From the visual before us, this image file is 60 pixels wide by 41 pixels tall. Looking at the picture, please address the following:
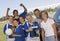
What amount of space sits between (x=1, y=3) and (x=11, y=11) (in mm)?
598

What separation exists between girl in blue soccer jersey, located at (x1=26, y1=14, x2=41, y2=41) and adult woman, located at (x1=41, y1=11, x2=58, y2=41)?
0.22 metres

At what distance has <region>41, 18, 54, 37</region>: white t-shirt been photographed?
5.00 meters

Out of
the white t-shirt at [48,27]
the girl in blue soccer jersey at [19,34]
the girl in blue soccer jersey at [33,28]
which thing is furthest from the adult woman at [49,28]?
the girl in blue soccer jersey at [19,34]

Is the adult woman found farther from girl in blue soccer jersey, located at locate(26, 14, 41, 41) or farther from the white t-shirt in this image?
girl in blue soccer jersey, located at locate(26, 14, 41, 41)

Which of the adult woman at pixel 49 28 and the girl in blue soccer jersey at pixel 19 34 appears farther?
the girl in blue soccer jersey at pixel 19 34

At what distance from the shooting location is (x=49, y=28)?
16.6ft

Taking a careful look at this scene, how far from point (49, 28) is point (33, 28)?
1.41 ft

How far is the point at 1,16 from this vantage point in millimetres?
6145

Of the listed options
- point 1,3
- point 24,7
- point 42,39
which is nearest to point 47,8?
point 24,7

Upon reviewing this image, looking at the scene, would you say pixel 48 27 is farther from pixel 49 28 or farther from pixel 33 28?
pixel 33 28

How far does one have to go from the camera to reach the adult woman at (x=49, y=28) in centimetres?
499

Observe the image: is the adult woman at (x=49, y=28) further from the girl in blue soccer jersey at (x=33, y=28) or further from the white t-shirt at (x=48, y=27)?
the girl in blue soccer jersey at (x=33, y=28)

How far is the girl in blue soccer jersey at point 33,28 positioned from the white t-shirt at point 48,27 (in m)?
0.22

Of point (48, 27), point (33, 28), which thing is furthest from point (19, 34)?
point (48, 27)
